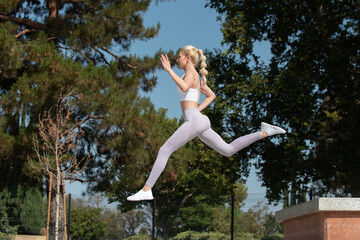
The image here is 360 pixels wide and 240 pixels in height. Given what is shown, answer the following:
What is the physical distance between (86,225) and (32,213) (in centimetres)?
2707

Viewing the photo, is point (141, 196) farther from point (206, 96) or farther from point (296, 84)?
point (296, 84)

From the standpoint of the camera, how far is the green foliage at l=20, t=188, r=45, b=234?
84.5 ft

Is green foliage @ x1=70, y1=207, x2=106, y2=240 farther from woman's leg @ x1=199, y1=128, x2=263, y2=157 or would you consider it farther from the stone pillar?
woman's leg @ x1=199, y1=128, x2=263, y2=157

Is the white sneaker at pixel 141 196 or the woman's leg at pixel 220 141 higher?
the woman's leg at pixel 220 141

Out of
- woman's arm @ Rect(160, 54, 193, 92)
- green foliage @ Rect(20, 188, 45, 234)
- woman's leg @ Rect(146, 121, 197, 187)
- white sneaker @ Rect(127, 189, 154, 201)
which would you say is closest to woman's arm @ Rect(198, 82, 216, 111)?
woman's arm @ Rect(160, 54, 193, 92)

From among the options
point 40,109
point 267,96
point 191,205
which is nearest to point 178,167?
point 267,96

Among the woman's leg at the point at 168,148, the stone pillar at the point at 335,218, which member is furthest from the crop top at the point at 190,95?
the stone pillar at the point at 335,218

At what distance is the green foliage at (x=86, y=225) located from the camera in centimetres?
5141

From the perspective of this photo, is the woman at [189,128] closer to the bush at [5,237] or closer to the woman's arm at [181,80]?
the woman's arm at [181,80]

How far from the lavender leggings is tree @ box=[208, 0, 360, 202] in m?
12.8

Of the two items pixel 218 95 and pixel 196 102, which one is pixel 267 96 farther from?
pixel 196 102

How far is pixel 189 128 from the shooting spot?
5.41 m

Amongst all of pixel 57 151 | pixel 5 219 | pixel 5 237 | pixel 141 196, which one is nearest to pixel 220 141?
pixel 141 196

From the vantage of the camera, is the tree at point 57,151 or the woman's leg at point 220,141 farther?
the tree at point 57,151
